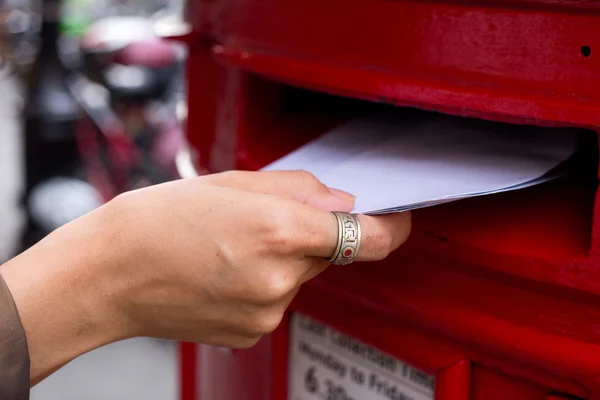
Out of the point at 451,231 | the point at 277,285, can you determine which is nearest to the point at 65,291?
the point at 277,285

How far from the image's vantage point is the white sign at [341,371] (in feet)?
→ 3.88

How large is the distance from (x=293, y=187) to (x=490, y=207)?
0.29 meters

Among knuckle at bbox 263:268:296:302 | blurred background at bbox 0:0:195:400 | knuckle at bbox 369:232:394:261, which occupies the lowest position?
blurred background at bbox 0:0:195:400

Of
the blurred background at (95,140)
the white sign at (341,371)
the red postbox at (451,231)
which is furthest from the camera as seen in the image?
the blurred background at (95,140)

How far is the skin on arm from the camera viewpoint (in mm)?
996

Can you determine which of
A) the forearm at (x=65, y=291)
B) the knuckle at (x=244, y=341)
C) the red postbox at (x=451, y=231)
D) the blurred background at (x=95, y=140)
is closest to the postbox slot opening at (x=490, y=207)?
the red postbox at (x=451, y=231)

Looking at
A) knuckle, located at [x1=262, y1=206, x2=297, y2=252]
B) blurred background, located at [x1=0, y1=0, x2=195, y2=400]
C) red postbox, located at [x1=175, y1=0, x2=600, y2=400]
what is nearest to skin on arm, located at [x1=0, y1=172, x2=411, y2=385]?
knuckle, located at [x1=262, y1=206, x2=297, y2=252]

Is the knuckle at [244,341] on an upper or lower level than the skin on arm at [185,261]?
lower

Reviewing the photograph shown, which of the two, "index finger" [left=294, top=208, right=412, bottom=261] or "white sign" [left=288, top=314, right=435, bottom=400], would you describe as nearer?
"index finger" [left=294, top=208, right=412, bottom=261]

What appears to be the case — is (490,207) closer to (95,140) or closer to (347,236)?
(347,236)

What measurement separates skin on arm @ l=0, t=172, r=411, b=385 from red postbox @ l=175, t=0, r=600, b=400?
0.12 m

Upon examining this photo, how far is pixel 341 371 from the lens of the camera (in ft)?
4.19

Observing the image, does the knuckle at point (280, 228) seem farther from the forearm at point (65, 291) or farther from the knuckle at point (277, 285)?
the forearm at point (65, 291)

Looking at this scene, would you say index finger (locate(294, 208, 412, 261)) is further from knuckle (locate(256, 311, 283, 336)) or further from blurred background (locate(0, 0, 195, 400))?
blurred background (locate(0, 0, 195, 400))
